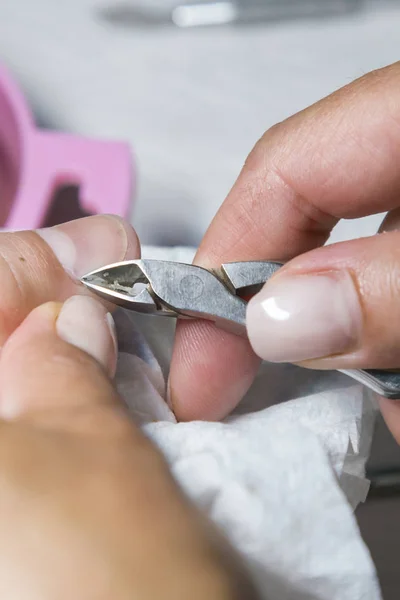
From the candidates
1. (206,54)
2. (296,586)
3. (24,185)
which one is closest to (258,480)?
(296,586)

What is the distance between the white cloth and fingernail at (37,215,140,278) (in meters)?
0.08

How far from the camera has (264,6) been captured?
74 centimetres

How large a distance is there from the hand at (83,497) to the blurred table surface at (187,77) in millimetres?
403

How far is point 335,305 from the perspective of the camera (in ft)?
1.15

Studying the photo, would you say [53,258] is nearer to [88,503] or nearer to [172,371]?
[172,371]

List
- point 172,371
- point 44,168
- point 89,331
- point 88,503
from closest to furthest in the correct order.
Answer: point 88,503, point 89,331, point 172,371, point 44,168

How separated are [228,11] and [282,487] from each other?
1.90 ft

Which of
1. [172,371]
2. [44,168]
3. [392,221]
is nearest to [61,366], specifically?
[172,371]

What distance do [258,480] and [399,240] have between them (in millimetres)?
144

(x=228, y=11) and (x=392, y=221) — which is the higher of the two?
(x=228, y=11)

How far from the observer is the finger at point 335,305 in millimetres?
349

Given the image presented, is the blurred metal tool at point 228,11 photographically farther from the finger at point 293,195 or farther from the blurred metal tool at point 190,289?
the blurred metal tool at point 190,289

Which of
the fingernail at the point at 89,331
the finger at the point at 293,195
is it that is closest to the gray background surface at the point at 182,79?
the finger at the point at 293,195

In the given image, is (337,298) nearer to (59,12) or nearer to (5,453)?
(5,453)
